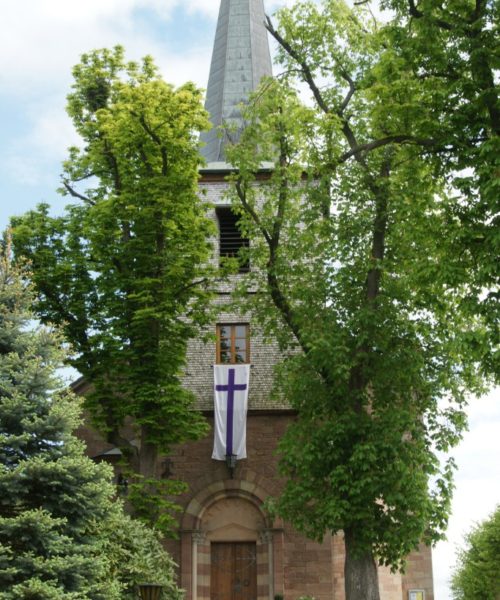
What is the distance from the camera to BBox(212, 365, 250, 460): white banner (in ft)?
84.2

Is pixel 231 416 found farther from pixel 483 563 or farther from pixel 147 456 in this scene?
pixel 483 563

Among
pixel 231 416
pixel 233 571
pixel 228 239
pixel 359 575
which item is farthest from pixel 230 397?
pixel 359 575

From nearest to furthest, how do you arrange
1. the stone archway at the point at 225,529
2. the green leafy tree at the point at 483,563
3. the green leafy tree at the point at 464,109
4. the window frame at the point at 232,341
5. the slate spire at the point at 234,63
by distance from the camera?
the green leafy tree at the point at 464,109, the stone archway at the point at 225,529, the window frame at the point at 232,341, the slate spire at the point at 234,63, the green leafy tree at the point at 483,563

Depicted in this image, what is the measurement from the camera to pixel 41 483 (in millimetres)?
14484

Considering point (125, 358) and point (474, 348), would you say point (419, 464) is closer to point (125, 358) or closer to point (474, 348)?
point (474, 348)

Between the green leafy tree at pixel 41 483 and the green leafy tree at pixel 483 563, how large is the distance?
31.0 meters

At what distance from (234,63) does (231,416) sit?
16158mm

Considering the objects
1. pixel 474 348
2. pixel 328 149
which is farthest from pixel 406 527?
pixel 328 149

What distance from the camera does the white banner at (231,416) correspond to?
25.7 m

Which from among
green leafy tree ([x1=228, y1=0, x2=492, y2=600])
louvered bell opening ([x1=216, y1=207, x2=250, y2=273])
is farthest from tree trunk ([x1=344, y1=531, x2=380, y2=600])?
louvered bell opening ([x1=216, y1=207, x2=250, y2=273])

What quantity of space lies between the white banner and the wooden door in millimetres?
2783

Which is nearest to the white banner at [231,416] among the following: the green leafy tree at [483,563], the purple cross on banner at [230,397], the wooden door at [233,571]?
the purple cross on banner at [230,397]

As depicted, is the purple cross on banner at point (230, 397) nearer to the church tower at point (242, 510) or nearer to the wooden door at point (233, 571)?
the church tower at point (242, 510)

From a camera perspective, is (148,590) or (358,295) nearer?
(148,590)
